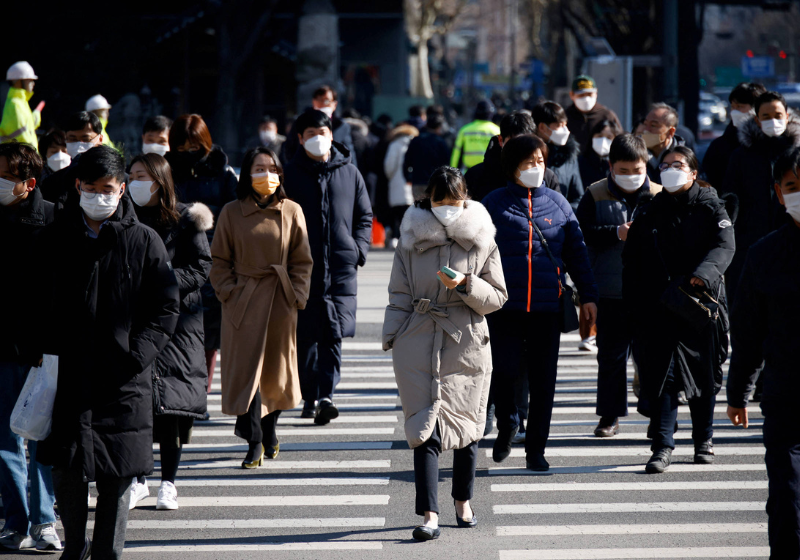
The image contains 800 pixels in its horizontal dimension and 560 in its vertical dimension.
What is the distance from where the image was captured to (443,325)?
221 inches

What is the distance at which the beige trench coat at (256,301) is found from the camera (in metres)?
6.82

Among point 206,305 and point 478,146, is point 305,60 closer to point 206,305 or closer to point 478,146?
point 478,146

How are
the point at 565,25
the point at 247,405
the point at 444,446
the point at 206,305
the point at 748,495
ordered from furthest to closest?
the point at 565,25 < the point at 206,305 < the point at 247,405 < the point at 748,495 < the point at 444,446

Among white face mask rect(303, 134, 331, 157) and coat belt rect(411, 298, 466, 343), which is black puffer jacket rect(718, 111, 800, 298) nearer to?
white face mask rect(303, 134, 331, 157)

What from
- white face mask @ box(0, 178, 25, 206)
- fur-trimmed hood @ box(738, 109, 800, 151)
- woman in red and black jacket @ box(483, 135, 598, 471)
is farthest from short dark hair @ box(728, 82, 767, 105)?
white face mask @ box(0, 178, 25, 206)

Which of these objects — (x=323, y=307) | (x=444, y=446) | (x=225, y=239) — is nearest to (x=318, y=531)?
(x=444, y=446)

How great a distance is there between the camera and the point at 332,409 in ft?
26.2

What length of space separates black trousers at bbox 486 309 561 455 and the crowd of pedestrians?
1 cm

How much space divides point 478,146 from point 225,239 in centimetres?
673

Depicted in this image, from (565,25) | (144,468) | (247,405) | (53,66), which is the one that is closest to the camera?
(144,468)

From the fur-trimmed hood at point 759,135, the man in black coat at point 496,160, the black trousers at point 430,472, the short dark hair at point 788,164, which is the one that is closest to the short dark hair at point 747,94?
the fur-trimmed hood at point 759,135

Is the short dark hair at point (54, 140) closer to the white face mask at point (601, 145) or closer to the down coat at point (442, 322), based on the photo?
the down coat at point (442, 322)

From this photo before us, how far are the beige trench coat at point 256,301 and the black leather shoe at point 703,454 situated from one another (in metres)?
2.41

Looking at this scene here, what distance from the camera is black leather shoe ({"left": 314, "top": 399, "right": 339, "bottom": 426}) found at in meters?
7.98
